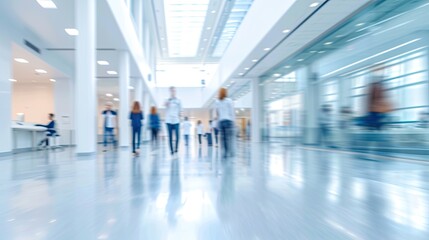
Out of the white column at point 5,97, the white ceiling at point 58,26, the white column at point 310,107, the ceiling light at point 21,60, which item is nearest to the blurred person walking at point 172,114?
the white ceiling at point 58,26

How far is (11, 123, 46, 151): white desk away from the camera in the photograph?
1149 cm

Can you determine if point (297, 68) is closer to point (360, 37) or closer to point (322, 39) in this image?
point (322, 39)

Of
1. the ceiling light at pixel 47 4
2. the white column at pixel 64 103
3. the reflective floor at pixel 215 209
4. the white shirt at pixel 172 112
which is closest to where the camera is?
the reflective floor at pixel 215 209

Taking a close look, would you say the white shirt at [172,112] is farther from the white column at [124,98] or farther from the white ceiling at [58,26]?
the white column at [124,98]

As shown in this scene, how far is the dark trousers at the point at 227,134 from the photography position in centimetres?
732

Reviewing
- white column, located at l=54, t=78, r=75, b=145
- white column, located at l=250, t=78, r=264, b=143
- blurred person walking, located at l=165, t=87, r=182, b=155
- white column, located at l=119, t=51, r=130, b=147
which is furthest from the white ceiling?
white column, located at l=250, t=78, r=264, b=143

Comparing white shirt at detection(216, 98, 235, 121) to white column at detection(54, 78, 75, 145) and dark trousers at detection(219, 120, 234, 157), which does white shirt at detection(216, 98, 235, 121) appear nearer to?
dark trousers at detection(219, 120, 234, 157)

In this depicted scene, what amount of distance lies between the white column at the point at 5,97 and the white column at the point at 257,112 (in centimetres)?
1351

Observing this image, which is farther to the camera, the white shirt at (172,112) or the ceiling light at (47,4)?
the ceiling light at (47,4)

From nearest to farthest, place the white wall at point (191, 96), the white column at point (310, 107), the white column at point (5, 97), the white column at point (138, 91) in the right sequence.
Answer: the white column at point (5, 97) → the white column at point (310, 107) → the white column at point (138, 91) → the white wall at point (191, 96)

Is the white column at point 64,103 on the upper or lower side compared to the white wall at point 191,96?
lower

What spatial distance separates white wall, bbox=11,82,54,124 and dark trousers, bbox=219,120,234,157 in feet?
50.0

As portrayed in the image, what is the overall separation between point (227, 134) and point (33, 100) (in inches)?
626

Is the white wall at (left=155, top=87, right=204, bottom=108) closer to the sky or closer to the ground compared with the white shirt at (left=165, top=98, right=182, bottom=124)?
closer to the sky
